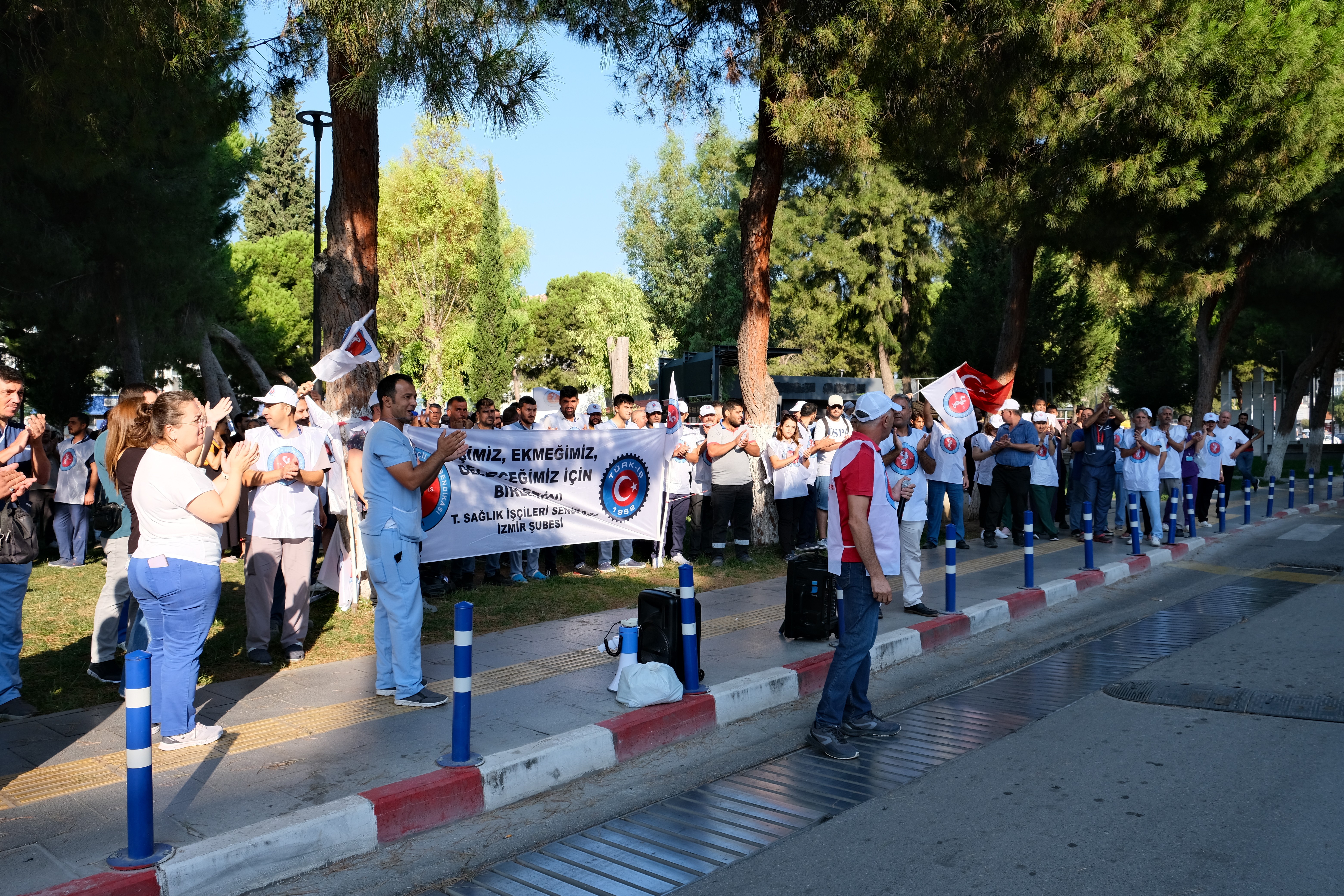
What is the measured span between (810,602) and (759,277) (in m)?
6.39

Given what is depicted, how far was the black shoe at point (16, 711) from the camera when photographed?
5.92 meters

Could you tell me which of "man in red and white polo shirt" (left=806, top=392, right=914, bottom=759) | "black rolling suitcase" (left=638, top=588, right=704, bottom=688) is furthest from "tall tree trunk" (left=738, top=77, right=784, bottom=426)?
"man in red and white polo shirt" (left=806, top=392, right=914, bottom=759)

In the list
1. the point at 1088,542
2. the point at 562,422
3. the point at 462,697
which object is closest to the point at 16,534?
the point at 462,697

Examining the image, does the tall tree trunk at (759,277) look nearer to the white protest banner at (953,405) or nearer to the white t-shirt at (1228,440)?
the white protest banner at (953,405)

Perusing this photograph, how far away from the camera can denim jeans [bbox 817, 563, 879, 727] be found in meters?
5.77

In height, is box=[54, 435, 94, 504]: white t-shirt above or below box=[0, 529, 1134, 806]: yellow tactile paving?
above

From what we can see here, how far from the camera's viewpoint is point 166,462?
A: 520 cm

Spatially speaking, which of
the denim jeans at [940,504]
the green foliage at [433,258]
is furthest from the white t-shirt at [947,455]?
the green foliage at [433,258]

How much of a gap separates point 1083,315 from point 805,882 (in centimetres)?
3527

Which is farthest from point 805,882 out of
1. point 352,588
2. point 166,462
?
point 352,588

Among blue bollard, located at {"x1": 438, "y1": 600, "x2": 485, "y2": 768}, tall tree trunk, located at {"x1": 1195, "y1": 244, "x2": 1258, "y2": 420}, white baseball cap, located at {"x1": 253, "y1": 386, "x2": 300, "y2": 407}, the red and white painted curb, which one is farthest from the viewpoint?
tall tree trunk, located at {"x1": 1195, "y1": 244, "x2": 1258, "y2": 420}

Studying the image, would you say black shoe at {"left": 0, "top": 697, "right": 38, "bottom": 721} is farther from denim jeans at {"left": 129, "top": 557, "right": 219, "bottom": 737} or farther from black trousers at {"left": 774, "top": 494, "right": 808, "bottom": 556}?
black trousers at {"left": 774, "top": 494, "right": 808, "bottom": 556}

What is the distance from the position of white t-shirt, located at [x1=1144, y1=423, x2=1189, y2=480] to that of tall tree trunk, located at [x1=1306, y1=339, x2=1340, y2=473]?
17.5m

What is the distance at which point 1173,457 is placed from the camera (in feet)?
49.3
